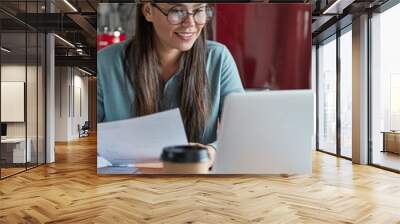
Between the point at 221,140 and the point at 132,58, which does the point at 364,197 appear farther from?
the point at 132,58

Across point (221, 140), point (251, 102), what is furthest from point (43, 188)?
point (251, 102)

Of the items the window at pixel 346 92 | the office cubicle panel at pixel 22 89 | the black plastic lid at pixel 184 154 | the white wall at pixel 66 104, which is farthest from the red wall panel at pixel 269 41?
the white wall at pixel 66 104

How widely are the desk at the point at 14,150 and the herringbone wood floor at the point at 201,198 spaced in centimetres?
38

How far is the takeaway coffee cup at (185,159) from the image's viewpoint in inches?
235

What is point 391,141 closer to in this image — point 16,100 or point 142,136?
point 142,136

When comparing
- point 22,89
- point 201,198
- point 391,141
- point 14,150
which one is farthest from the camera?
point 391,141


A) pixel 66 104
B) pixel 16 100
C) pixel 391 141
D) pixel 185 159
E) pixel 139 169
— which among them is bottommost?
pixel 139 169

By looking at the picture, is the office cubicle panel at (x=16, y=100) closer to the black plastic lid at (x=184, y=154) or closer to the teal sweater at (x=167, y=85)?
the teal sweater at (x=167, y=85)

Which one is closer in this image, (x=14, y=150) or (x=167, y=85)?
(x=167, y=85)

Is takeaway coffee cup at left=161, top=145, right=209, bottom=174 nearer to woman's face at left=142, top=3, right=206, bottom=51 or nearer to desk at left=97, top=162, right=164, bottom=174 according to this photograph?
desk at left=97, top=162, right=164, bottom=174

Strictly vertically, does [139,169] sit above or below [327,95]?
below

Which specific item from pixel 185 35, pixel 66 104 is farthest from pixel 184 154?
pixel 66 104

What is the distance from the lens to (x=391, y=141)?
24.7ft

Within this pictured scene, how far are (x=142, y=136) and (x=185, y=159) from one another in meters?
0.77
